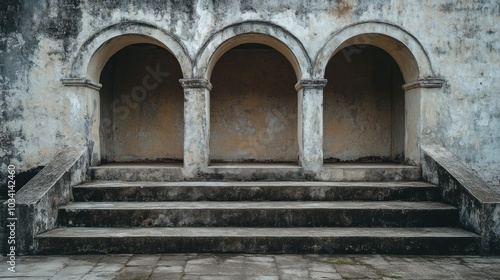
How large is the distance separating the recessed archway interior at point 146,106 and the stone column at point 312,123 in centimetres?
326

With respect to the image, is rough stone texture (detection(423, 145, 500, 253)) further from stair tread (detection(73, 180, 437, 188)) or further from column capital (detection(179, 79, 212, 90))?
column capital (detection(179, 79, 212, 90))

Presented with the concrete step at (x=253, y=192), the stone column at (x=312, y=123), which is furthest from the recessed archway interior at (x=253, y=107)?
the concrete step at (x=253, y=192)

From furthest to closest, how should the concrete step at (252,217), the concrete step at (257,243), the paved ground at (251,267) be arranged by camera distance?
the concrete step at (252,217), the concrete step at (257,243), the paved ground at (251,267)

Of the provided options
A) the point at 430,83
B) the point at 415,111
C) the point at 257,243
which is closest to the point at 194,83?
the point at 257,243

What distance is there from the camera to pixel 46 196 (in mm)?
5863

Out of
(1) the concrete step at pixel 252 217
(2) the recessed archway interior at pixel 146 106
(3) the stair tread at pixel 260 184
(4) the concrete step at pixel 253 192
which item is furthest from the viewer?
(2) the recessed archway interior at pixel 146 106

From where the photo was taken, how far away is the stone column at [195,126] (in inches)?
296

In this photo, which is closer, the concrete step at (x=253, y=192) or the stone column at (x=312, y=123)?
the concrete step at (x=253, y=192)

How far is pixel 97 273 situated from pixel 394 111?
7.24m

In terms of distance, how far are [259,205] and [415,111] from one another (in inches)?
142

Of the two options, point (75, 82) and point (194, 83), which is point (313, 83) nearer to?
point (194, 83)

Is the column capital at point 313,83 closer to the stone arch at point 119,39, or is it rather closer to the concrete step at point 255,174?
the concrete step at point 255,174

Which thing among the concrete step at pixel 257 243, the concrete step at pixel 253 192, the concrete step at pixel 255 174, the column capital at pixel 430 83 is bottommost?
the concrete step at pixel 257 243

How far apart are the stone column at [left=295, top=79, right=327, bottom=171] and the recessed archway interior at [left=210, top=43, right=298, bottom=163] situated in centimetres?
201
